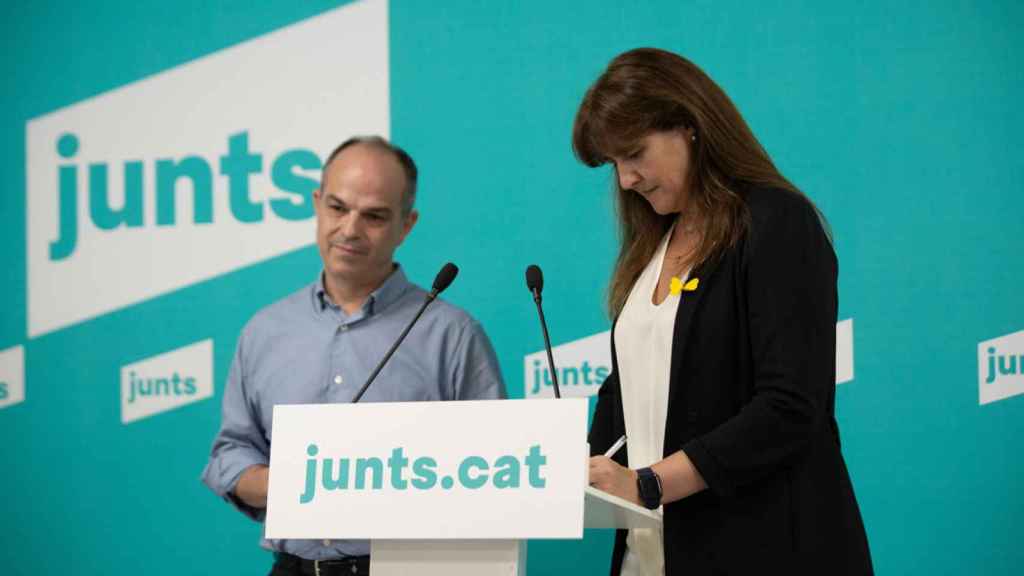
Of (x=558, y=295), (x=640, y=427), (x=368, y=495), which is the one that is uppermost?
(x=558, y=295)

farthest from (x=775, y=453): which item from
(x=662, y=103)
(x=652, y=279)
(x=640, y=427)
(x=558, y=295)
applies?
(x=558, y=295)

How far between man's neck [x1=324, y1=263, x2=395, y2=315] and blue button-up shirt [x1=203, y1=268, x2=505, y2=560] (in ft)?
0.06

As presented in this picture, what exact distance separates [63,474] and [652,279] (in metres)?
2.14

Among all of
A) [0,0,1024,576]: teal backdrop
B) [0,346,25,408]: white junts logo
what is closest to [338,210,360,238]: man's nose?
[0,0,1024,576]: teal backdrop

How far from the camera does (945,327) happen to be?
2.84m

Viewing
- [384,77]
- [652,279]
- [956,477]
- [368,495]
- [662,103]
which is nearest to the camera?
[368,495]

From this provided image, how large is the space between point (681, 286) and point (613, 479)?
37cm

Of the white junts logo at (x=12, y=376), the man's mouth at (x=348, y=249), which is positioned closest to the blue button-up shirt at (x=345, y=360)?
the man's mouth at (x=348, y=249)

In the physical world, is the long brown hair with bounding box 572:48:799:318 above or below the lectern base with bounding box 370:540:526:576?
above

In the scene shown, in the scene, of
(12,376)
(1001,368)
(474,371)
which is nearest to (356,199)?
(474,371)

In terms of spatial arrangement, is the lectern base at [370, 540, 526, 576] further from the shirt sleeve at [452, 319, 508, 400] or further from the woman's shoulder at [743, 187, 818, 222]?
the shirt sleeve at [452, 319, 508, 400]

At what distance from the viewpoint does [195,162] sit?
3219mm

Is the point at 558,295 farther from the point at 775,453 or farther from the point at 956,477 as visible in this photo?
the point at 775,453

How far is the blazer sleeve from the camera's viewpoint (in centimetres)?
163
